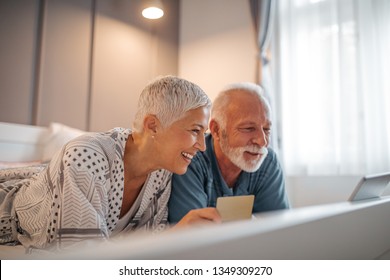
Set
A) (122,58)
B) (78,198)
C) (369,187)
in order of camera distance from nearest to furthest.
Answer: (78,198)
(369,187)
(122,58)

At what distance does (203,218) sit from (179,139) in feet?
0.88

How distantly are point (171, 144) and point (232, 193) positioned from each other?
41cm

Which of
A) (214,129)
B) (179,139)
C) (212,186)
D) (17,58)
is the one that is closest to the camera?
(179,139)

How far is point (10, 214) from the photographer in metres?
1.05

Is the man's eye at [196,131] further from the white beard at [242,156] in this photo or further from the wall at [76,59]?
the wall at [76,59]

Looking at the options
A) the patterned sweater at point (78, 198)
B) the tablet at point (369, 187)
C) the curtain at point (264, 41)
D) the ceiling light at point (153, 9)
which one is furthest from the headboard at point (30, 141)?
the tablet at point (369, 187)

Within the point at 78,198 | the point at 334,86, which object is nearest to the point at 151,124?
the point at 78,198

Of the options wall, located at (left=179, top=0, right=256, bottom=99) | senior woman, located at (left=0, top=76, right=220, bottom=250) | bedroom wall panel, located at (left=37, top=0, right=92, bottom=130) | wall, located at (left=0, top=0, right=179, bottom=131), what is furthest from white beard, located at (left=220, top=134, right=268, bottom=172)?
bedroom wall panel, located at (left=37, top=0, right=92, bottom=130)

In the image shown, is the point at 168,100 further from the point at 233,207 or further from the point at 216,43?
the point at 216,43

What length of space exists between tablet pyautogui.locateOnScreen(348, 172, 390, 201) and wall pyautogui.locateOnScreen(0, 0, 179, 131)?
1.50m

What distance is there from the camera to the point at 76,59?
2.41m

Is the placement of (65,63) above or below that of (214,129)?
above

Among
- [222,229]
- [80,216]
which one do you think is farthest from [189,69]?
[222,229]

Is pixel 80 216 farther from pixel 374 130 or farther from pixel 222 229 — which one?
pixel 374 130
